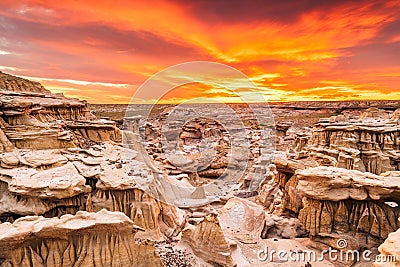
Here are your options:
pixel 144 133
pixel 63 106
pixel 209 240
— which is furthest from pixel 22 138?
pixel 144 133

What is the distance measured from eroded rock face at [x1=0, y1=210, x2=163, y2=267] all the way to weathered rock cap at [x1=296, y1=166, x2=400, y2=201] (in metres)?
9.60

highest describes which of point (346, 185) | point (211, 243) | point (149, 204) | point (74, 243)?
point (346, 185)

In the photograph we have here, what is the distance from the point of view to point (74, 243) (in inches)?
347

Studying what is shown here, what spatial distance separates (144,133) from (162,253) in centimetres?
3084

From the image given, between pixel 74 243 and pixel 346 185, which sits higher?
pixel 346 185

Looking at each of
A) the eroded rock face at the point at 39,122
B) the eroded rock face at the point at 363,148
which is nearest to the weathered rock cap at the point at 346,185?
the eroded rock face at the point at 363,148

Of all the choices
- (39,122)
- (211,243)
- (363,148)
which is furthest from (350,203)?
(39,122)

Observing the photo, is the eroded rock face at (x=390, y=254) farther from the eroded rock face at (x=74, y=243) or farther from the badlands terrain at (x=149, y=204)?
the eroded rock face at (x=74, y=243)

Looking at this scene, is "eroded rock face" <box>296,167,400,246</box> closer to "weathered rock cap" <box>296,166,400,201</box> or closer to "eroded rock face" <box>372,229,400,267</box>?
"weathered rock cap" <box>296,166,400,201</box>

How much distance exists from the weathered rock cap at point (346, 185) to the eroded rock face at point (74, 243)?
378 inches

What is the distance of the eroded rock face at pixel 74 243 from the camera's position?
8195 millimetres

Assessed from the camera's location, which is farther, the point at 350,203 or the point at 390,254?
the point at 350,203

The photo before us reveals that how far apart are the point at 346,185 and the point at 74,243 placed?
13146mm

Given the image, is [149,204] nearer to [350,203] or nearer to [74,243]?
[74,243]
